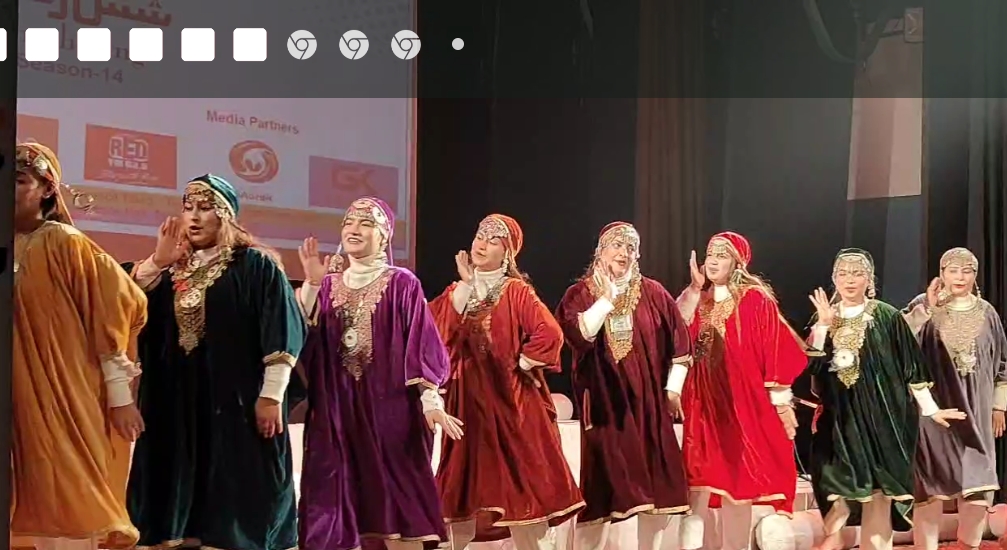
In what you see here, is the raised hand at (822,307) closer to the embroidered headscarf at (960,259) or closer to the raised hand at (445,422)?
the embroidered headscarf at (960,259)

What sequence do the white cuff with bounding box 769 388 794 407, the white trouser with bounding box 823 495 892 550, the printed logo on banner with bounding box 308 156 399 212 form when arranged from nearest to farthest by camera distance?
the printed logo on banner with bounding box 308 156 399 212
the white cuff with bounding box 769 388 794 407
the white trouser with bounding box 823 495 892 550

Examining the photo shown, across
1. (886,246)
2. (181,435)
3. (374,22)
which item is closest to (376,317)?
(181,435)

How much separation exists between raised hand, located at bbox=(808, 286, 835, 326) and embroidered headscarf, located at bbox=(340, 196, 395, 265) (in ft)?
4.20

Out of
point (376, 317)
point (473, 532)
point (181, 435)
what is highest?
point (376, 317)

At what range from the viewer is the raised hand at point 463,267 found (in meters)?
2.97

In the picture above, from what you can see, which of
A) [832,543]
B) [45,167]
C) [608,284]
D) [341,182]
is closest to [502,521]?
[608,284]

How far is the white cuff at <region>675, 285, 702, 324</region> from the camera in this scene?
127 inches

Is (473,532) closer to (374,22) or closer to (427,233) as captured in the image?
(427,233)

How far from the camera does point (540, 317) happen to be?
117 inches

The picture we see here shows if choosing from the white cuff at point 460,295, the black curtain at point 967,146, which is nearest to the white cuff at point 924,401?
the black curtain at point 967,146

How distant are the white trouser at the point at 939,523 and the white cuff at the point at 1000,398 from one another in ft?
0.96

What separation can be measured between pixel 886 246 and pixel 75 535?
2369mm

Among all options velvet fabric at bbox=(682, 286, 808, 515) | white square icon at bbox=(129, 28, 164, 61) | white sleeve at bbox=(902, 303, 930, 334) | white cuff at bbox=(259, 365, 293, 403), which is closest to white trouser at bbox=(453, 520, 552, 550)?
velvet fabric at bbox=(682, 286, 808, 515)

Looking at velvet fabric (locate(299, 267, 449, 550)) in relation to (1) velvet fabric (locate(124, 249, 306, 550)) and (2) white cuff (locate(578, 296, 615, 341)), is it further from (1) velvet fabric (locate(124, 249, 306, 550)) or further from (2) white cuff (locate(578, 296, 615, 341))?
(2) white cuff (locate(578, 296, 615, 341))
